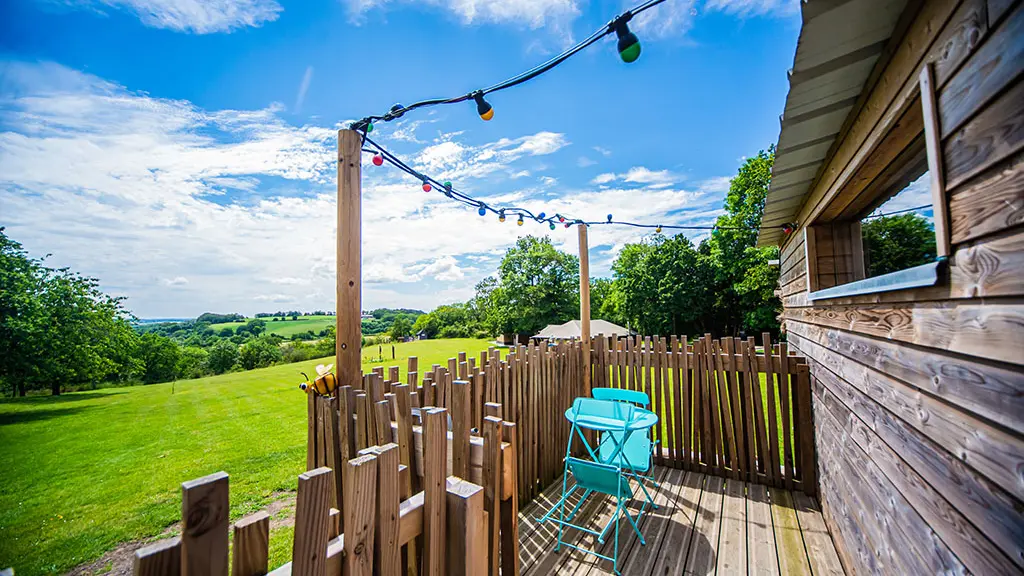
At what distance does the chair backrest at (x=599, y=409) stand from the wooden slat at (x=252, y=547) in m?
2.95

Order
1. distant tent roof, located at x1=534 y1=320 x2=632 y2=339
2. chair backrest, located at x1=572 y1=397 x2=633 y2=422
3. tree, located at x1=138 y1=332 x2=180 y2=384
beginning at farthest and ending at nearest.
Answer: tree, located at x1=138 y1=332 x2=180 y2=384
distant tent roof, located at x1=534 y1=320 x2=632 y2=339
chair backrest, located at x1=572 y1=397 x2=633 y2=422

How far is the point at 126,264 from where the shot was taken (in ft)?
29.9

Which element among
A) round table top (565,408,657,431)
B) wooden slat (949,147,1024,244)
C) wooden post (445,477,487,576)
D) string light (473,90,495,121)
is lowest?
round table top (565,408,657,431)

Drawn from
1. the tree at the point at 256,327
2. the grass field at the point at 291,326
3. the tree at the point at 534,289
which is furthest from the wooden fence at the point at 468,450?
the tree at the point at 256,327

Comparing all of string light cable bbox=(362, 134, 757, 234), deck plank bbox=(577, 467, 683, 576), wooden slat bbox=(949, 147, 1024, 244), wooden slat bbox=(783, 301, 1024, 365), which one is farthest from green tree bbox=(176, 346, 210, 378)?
wooden slat bbox=(949, 147, 1024, 244)

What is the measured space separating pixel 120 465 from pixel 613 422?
30.0 feet

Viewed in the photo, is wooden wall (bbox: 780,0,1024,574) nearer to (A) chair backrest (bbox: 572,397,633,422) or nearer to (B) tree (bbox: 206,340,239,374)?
(A) chair backrest (bbox: 572,397,633,422)

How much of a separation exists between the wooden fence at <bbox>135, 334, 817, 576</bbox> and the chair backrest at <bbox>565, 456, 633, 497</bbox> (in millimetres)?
569

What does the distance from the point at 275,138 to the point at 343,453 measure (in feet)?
14.3

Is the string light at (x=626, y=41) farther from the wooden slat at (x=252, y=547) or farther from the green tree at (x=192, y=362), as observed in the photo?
the green tree at (x=192, y=362)

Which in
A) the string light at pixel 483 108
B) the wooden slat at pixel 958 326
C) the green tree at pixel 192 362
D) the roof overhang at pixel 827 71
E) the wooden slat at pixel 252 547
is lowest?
the green tree at pixel 192 362

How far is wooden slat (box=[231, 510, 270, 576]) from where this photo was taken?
83cm

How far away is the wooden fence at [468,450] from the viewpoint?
0.89 m

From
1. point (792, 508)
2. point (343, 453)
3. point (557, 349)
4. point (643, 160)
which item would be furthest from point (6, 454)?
point (643, 160)
